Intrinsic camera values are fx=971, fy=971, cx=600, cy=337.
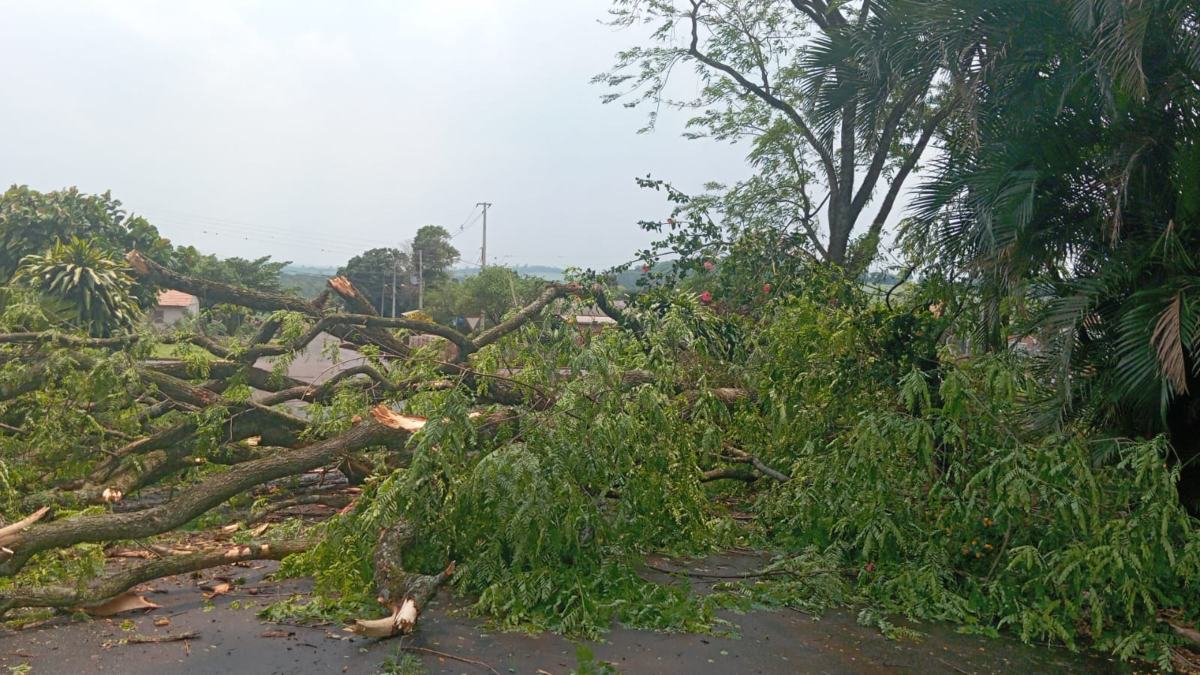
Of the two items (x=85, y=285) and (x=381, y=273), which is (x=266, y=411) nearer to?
(x=85, y=285)

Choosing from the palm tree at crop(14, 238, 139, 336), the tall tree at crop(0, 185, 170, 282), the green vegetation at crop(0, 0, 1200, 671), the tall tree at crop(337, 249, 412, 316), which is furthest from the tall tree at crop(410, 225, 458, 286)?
the green vegetation at crop(0, 0, 1200, 671)

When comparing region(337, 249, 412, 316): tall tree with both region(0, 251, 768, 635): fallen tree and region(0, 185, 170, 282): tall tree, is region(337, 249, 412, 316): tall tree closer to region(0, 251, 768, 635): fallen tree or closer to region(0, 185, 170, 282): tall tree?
region(0, 185, 170, 282): tall tree

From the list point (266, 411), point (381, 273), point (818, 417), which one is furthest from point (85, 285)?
point (381, 273)

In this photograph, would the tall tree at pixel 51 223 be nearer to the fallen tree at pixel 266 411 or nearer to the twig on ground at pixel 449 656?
the fallen tree at pixel 266 411

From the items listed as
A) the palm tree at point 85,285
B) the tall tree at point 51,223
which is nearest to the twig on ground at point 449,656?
the palm tree at point 85,285

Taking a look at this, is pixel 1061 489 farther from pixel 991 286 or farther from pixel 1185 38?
pixel 1185 38

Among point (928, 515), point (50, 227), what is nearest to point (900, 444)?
point (928, 515)

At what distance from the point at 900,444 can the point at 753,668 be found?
181 centimetres

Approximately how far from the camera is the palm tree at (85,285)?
10.1 m

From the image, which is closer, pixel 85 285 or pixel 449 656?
pixel 449 656

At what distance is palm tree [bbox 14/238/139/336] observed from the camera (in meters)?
10.1

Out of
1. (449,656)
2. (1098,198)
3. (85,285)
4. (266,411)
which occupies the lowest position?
(449,656)

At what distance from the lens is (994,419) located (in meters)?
5.23

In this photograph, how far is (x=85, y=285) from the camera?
13227 mm
